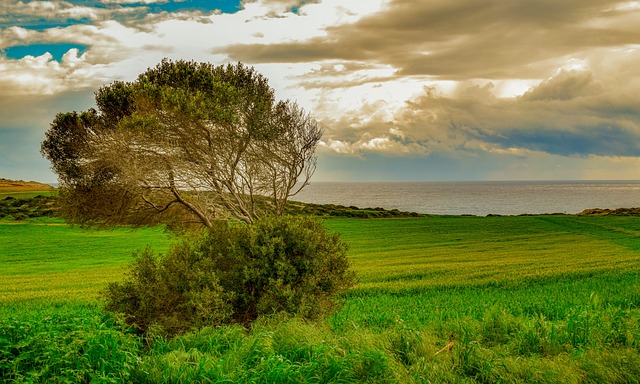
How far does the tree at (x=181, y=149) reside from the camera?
17625mm

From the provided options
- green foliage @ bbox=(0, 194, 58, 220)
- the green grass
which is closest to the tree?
the green grass

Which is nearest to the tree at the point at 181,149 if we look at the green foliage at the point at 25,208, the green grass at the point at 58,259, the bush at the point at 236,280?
the green grass at the point at 58,259

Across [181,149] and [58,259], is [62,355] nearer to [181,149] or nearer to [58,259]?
[181,149]

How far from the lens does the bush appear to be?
898 centimetres

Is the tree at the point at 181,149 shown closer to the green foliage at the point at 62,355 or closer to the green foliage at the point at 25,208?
the green foliage at the point at 62,355

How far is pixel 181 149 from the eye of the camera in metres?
18.2

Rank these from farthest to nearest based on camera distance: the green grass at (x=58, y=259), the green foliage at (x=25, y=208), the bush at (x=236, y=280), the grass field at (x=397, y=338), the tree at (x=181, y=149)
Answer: the green foliage at (x=25, y=208)
the green grass at (x=58, y=259)
the tree at (x=181, y=149)
the bush at (x=236, y=280)
the grass field at (x=397, y=338)

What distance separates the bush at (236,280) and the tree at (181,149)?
8.31m

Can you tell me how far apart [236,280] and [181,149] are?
9904 millimetres

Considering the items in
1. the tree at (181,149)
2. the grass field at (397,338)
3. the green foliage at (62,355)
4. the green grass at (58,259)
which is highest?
the tree at (181,149)

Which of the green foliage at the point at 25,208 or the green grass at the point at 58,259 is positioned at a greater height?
the green foliage at the point at 25,208

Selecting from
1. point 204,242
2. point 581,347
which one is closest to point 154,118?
point 204,242

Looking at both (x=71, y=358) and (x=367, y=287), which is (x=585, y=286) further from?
(x=71, y=358)

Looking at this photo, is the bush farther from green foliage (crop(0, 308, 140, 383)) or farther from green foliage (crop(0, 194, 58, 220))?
green foliage (crop(0, 194, 58, 220))
